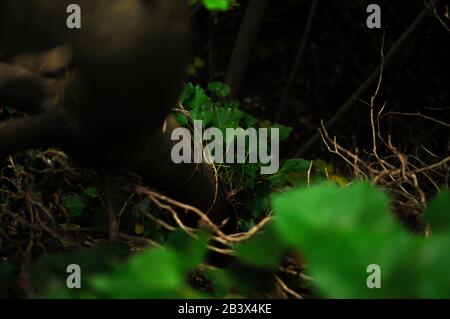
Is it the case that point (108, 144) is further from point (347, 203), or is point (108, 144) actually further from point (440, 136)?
point (440, 136)

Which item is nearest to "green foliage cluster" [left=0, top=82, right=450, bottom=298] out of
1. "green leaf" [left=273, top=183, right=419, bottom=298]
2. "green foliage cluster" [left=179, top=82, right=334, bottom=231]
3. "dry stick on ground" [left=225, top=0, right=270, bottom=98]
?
"green leaf" [left=273, top=183, right=419, bottom=298]

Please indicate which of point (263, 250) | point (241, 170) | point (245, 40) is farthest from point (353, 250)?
point (245, 40)

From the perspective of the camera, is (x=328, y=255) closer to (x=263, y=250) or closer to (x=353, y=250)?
(x=353, y=250)

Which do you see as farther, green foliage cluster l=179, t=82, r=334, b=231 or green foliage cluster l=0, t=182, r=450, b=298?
green foliage cluster l=179, t=82, r=334, b=231

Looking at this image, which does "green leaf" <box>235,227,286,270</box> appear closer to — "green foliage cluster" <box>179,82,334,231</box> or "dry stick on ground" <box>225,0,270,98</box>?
"green foliage cluster" <box>179,82,334,231</box>

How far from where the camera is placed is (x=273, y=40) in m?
4.50

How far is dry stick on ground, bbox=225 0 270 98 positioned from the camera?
3.38 m

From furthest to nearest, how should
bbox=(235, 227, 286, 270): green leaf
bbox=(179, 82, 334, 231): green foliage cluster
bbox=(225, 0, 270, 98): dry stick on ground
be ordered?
1. bbox=(225, 0, 270, 98): dry stick on ground
2. bbox=(179, 82, 334, 231): green foliage cluster
3. bbox=(235, 227, 286, 270): green leaf

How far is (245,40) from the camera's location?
138 inches

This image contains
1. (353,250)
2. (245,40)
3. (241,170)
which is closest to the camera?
(353,250)

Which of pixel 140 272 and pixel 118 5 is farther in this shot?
pixel 118 5
